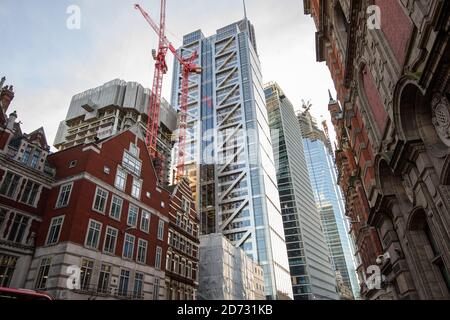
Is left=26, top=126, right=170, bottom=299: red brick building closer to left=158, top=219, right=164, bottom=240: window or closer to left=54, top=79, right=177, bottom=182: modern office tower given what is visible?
left=158, top=219, right=164, bottom=240: window

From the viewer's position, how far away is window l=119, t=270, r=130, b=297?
3099 centimetres

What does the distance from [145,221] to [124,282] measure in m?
7.97

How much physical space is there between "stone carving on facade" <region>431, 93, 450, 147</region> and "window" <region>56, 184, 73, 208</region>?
30697mm

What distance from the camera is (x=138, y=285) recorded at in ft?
110

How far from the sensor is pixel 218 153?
136625 mm

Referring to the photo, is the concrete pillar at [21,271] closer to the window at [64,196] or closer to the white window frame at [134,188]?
the window at [64,196]

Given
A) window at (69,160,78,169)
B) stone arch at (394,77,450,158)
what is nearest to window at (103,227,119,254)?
window at (69,160,78,169)

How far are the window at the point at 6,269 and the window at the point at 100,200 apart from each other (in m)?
8.14
